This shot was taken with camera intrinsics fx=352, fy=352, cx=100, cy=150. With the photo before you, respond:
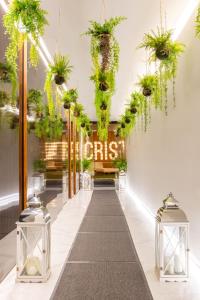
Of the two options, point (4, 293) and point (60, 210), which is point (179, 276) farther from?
point (60, 210)

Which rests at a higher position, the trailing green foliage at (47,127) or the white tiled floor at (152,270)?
the trailing green foliage at (47,127)

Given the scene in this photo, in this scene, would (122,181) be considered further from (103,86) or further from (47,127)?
(103,86)

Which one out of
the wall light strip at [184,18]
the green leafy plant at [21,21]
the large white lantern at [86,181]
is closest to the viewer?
the green leafy plant at [21,21]

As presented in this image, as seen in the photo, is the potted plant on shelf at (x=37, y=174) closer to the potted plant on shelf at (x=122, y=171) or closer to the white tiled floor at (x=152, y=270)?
the white tiled floor at (x=152, y=270)

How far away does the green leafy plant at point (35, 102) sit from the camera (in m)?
5.24

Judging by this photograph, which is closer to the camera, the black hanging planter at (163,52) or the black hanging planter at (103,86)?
the black hanging planter at (163,52)

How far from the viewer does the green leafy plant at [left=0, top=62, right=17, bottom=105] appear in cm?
438

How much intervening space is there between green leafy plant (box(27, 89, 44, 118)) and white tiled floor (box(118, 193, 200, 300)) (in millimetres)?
2489

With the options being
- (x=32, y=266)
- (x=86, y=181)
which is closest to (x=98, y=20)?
(x=32, y=266)

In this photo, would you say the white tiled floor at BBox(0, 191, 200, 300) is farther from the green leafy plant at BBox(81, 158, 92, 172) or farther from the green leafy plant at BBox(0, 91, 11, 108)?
the green leafy plant at BBox(81, 158, 92, 172)

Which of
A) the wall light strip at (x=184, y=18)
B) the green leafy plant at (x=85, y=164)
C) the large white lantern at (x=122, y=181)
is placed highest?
the wall light strip at (x=184, y=18)

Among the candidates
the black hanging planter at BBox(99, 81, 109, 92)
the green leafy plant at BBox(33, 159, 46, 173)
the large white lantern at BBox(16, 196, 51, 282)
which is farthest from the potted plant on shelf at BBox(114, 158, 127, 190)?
the large white lantern at BBox(16, 196, 51, 282)

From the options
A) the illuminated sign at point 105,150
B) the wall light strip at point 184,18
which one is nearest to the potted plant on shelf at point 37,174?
the wall light strip at point 184,18

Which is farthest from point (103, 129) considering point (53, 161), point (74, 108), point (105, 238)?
point (105, 238)
